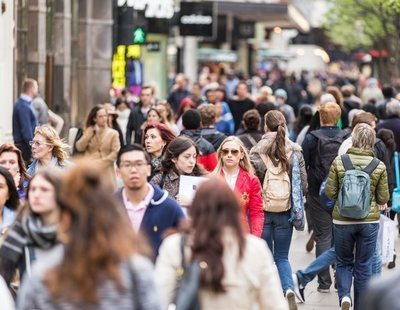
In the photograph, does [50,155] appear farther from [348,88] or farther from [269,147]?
[348,88]

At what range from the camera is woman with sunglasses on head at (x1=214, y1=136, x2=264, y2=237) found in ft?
39.2

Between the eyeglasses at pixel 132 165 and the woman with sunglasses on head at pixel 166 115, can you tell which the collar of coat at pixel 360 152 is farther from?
the woman with sunglasses on head at pixel 166 115

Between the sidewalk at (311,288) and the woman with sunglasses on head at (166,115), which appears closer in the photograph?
the sidewalk at (311,288)

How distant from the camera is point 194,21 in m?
37.4

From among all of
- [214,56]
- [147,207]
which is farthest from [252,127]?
[214,56]

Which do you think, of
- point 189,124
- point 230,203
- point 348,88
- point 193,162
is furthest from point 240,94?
point 230,203

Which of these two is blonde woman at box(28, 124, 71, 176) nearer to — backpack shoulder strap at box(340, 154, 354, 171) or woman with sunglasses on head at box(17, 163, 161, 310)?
backpack shoulder strap at box(340, 154, 354, 171)

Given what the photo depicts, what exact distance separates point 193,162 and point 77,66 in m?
17.1

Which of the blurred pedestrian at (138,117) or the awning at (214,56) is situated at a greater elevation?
the blurred pedestrian at (138,117)

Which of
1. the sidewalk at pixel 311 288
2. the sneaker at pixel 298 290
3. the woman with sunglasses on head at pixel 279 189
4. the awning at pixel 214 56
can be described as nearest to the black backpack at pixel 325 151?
the sidewalk at pixel 311 288

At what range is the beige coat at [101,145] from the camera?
17.8 metres

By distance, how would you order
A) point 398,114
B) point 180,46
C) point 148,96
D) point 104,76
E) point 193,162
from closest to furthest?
1. point 193,162
2. point 398,114
3. point 148,96
4. point 104,76
5. point 180,46

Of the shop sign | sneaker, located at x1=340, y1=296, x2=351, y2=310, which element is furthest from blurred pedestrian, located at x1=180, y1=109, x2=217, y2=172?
the shop sign

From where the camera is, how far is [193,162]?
11461 mm
